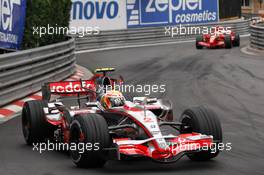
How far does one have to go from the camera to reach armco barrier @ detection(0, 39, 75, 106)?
1536 cm

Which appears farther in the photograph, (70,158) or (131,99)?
(131,99)

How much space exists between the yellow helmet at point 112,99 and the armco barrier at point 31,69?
540 centimetres

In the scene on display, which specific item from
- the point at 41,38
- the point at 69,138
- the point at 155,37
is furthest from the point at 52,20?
the point at 155,37

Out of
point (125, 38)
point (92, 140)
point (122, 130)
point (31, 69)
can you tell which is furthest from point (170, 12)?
point (92, 140)

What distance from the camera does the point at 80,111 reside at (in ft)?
32.6

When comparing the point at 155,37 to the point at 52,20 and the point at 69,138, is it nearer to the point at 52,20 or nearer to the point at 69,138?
the point at 52,20

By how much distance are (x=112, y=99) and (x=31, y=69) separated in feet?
25.8

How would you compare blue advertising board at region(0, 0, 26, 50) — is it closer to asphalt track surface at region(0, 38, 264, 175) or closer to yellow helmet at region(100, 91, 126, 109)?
asphalt track surface at region(0, 38, 264, 175)

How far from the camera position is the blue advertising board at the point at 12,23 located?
17672 millimetres

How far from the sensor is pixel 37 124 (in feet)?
33.7

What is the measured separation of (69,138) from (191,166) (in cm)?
155

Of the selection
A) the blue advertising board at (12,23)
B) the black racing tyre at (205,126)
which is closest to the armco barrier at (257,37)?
the blue advertising board at (12,23)

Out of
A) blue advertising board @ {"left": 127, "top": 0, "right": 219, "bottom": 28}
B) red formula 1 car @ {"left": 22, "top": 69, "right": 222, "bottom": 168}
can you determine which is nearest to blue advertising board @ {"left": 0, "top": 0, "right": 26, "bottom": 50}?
red formula 1 car @ {"left": 22, "top": 69, "right": 222, "bottom": 168}

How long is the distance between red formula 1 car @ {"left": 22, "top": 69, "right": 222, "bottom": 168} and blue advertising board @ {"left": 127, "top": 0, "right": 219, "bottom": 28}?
29.6 metres
